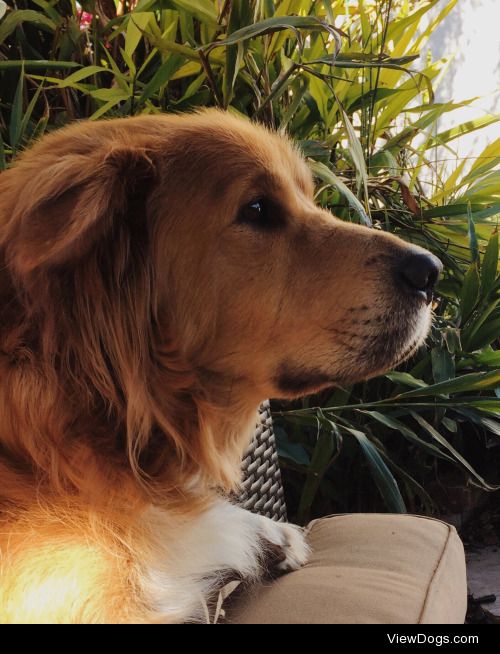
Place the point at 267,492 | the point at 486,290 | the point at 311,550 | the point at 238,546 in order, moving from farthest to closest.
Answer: the point at 486,290, the point at 267,492, the point at 311,550, the point at 238,546

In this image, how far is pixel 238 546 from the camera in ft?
4.17

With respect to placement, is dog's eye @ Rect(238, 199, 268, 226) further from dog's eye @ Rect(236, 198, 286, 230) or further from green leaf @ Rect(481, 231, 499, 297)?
green leaf @ Rect(481, 231, 499, 297)

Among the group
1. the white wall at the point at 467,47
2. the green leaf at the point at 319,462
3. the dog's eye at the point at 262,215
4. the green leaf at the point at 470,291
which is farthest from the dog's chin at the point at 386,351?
the white wall at the point at 467,47

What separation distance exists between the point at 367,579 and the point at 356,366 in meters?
0.38

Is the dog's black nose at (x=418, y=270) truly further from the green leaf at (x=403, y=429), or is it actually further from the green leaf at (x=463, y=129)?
the green leaf at (x=463, y=129)

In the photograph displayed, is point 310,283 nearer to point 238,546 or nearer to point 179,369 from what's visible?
point 179,369

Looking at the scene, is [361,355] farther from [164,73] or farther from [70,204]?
[164,73]

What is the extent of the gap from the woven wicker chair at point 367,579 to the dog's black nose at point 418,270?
498 millimetres

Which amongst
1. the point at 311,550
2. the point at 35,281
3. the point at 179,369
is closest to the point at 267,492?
the point at 311,550

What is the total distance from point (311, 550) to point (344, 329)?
18.4 inches

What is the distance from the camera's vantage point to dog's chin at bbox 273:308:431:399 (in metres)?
1.31
